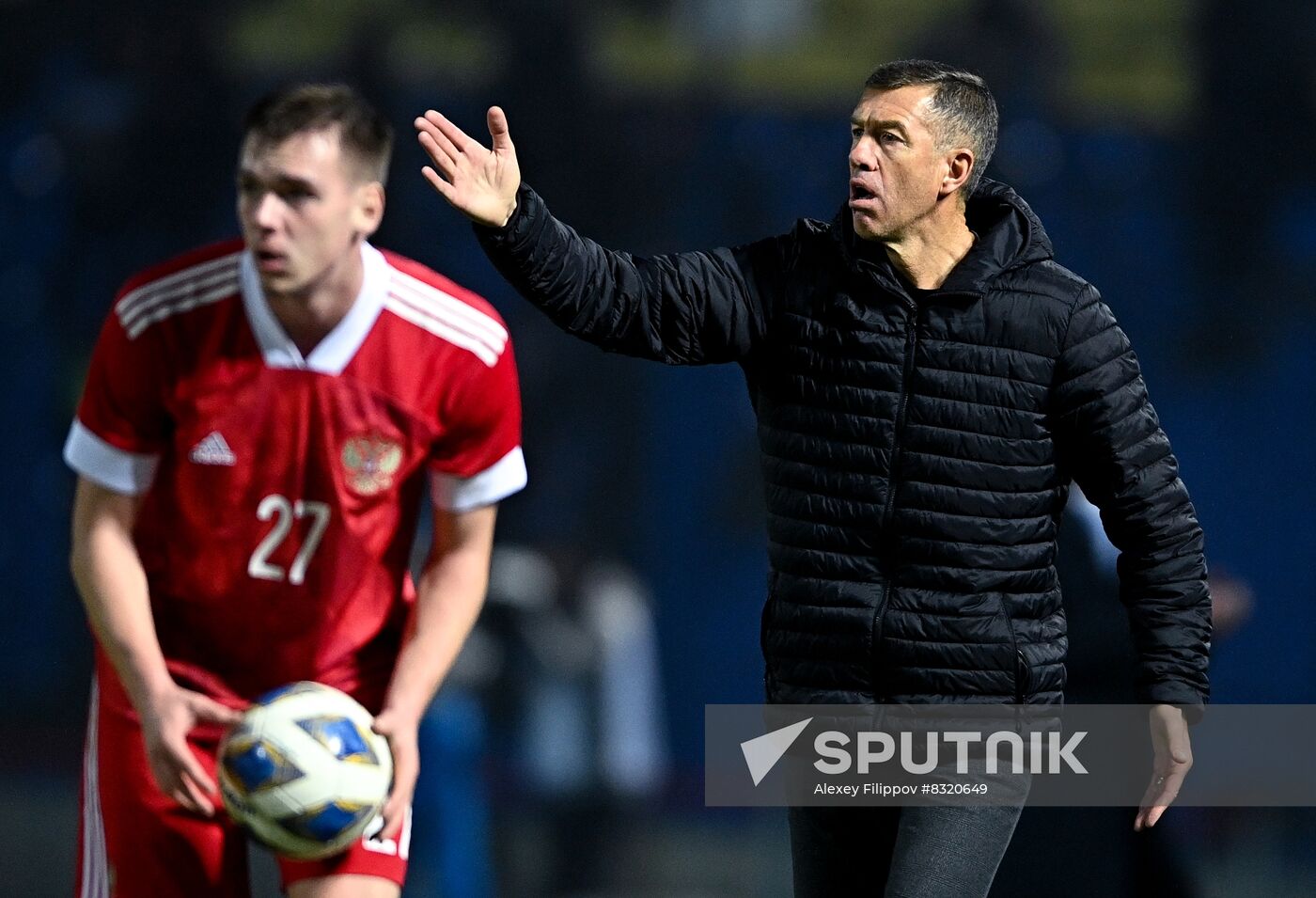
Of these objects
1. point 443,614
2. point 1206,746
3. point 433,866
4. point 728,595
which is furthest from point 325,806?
point 1206,746

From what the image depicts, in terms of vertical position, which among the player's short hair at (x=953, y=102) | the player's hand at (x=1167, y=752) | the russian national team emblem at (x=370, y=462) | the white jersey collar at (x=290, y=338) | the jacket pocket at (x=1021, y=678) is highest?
the player's short hair at (x=953, y=102)

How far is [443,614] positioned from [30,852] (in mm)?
3648

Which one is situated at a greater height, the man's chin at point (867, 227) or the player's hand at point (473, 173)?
the player's hand at point (473, 173)

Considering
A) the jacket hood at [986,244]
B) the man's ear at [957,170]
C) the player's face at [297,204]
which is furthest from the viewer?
the man's ear at [957,170]

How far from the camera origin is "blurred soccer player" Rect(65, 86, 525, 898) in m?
3.41

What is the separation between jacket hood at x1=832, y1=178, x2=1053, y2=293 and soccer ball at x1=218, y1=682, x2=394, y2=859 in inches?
50.2

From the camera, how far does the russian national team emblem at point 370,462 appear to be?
349cm

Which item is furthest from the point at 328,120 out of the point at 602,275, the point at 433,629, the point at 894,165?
the point at 894,165

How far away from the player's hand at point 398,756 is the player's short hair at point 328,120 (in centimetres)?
97

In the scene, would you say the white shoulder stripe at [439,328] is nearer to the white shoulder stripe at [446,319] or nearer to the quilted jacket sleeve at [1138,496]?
the white shoulder stripe at [446,319]

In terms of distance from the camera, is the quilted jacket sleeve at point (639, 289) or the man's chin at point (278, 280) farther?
the quilted jacket sleeve at point (639, 289)

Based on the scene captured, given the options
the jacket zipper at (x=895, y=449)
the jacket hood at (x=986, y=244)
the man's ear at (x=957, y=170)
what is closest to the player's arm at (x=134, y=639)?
the jacket zipper at (x=895, y=449)

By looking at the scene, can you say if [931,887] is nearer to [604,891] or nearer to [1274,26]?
[604,891]

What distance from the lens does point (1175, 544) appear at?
369cm
